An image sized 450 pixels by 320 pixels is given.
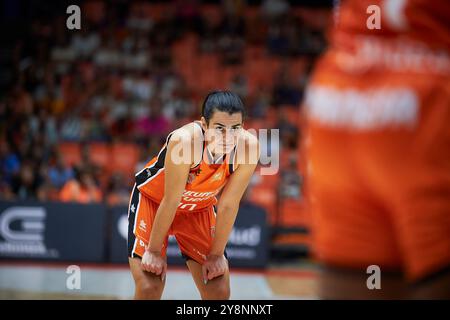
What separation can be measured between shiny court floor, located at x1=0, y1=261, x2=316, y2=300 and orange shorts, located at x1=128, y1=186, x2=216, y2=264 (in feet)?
5.44

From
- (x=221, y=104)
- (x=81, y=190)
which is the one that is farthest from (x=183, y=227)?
(x=81, y=190)

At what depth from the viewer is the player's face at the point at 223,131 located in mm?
2846

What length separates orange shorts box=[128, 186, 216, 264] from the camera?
3283 mm

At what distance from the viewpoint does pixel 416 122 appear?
1.31 metres

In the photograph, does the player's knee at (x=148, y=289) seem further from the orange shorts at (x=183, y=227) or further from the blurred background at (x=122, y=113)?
the blurred background at (x=122, y=113)

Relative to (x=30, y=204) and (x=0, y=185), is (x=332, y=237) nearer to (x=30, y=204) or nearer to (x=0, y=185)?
(x=30, y=204)

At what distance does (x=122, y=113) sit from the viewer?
9.50 metres

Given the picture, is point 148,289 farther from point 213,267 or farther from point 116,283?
point 116,283

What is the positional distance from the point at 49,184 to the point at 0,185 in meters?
0.64

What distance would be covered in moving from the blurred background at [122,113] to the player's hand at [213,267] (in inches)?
86.9

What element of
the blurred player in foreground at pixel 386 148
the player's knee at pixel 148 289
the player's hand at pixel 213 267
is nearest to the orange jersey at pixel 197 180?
the player's hand at pixel 213 267

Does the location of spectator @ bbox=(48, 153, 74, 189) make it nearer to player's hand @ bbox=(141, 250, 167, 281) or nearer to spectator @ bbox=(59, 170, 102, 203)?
spectator @ bbox=(59, 170, 102, 203)

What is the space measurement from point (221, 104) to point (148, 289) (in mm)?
1001

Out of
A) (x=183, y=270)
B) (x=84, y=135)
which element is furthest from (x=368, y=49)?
(x=84, y=135)
